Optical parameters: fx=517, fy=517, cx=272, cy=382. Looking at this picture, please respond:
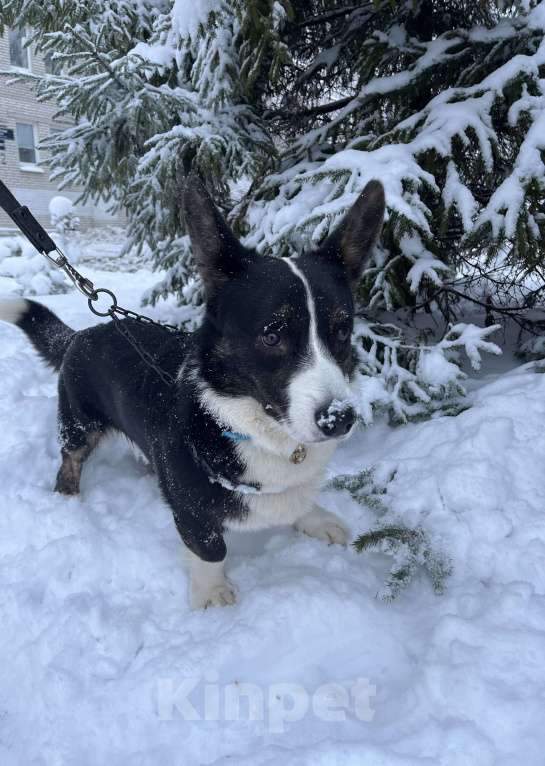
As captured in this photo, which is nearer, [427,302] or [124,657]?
[124,657]

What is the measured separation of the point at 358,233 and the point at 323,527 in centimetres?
130

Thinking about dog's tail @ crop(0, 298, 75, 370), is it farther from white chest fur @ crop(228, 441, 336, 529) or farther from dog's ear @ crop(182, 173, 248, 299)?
white chest fur @ crop(228, 441, 336, 529)

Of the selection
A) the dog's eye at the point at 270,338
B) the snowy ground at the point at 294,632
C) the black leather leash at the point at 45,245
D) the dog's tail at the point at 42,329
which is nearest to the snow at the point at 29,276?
the dog's tail at the point at 42,329

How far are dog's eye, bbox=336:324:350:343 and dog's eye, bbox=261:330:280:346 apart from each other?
0.23 metres

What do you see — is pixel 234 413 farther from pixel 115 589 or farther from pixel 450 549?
pixel 450 549

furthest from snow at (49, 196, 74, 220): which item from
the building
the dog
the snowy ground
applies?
the dog

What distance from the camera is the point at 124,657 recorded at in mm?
1804

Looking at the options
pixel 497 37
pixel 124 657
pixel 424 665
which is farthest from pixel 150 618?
pixel 497 37

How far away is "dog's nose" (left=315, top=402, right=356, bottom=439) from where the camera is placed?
1.52m

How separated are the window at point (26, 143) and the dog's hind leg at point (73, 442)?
20812 millimetres

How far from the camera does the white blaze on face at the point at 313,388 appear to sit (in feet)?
5.15

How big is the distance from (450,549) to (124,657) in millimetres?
1305

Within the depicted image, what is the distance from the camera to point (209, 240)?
74.9 inches

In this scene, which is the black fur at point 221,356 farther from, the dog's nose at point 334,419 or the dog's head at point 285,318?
the dog's nose at point 334,419
